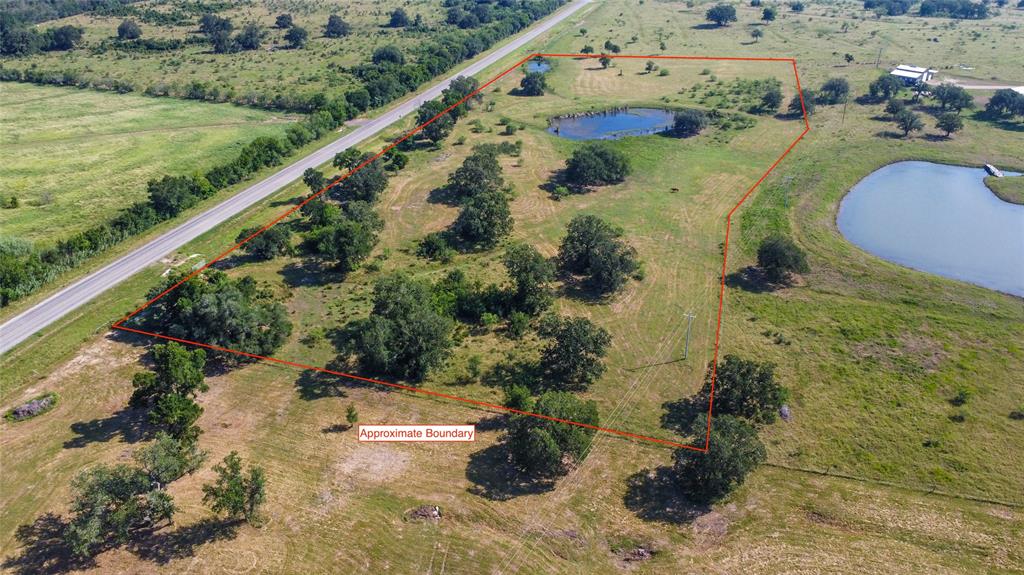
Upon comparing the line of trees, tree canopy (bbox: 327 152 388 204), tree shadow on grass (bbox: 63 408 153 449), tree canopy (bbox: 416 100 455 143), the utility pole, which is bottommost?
the utility pole

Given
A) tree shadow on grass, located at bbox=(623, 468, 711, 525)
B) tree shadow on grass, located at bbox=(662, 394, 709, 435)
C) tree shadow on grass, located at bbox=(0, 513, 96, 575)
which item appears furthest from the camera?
tree shadow on grass, located at bbox=(662, 394, 709, 435)

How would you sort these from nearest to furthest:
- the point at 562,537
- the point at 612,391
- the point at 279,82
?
the point at 562,537 → the point at 612,391 → the point at 279,82

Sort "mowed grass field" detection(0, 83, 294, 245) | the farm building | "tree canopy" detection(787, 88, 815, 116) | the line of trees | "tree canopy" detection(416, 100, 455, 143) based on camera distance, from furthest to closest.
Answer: the farm building, the line of trees, "tree canopy" detection(787, 88, 815, 116), "tree canopy" detection(416, 100, 455, 143), "mowed grass field" detection(0, 83, 294, 245)

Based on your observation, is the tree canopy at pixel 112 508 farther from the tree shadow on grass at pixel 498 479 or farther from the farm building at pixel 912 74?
the farm building at pixel 912 74

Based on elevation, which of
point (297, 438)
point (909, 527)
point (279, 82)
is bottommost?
point (909, 527)

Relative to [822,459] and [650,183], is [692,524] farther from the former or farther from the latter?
[650,183]

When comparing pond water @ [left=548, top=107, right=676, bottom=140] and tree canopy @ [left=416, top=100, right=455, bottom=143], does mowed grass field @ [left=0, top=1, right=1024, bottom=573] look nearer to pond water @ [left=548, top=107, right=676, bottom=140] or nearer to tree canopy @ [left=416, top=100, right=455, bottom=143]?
tree canopy @ [left=416, top=100, right=455, bottom=143]

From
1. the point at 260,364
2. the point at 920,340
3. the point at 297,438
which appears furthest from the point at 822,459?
the point at 260,364

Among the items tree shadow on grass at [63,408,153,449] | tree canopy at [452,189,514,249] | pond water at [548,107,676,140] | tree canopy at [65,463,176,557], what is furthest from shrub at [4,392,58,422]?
pond water at [548,107,676,140]
